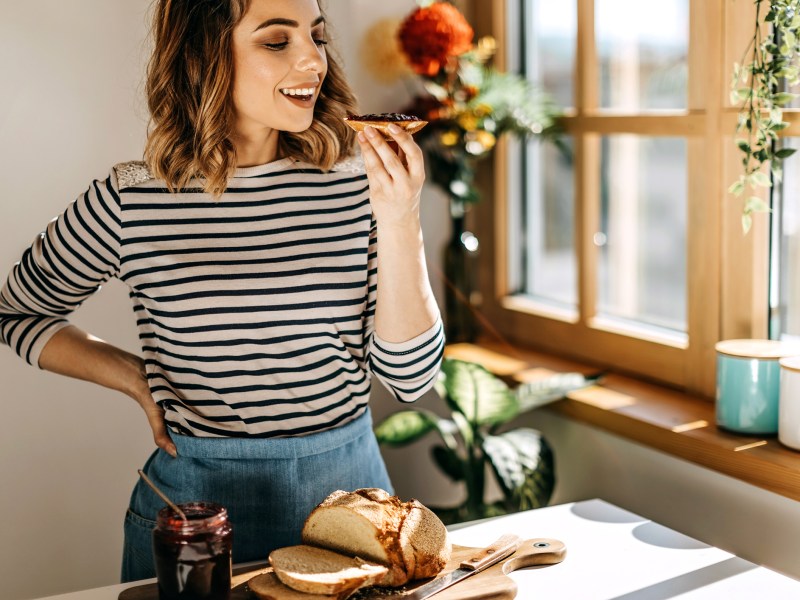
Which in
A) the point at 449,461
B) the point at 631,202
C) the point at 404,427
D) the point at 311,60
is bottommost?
the point at 449,461

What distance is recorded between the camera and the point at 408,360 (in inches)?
52.4

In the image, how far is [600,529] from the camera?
1.37m

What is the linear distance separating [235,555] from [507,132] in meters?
1.19

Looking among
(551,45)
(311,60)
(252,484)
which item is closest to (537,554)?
(252,484)

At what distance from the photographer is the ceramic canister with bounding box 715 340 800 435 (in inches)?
59.4

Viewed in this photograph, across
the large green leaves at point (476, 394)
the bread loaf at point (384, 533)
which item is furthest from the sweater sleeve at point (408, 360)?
the large green leaves at point (476, 394)

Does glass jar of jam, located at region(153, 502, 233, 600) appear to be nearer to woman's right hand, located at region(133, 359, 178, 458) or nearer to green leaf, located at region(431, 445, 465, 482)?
woman's right hand, located at region(133, 359, 178, 458)

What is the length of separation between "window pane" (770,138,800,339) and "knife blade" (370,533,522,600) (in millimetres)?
693

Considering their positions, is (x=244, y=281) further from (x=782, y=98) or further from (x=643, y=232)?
(x=643, y=232)

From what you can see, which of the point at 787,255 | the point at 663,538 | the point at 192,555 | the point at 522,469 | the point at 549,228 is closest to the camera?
the point at 192,555

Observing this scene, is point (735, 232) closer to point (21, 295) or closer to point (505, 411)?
point (505, 411)

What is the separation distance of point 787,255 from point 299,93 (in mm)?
887

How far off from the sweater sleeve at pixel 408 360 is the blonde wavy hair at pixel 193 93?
32cm

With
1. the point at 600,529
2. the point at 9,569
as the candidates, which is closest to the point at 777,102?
the point at 600,529
